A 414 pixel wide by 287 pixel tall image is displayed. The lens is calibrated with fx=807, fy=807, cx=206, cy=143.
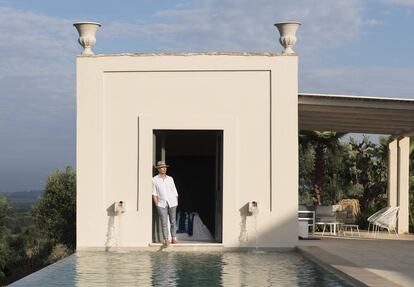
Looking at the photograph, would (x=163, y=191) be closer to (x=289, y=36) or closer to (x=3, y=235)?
(x=289, y=36)

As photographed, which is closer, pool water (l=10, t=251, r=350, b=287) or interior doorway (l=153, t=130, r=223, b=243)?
pool water (l=10, t=251, r=350, b=287)

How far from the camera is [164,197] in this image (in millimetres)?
14523

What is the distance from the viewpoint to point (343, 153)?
29.9 m

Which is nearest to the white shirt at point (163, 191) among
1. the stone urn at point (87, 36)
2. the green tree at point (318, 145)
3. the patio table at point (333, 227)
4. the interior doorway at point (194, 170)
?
the stone urn at point (87, 36)

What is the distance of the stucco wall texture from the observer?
14.7m

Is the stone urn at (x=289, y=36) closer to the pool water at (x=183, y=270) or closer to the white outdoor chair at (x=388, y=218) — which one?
the pool water at (x=183, y=270)

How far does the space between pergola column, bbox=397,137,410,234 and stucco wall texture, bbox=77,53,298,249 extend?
647 centimetres

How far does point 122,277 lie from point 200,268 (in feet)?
4.85

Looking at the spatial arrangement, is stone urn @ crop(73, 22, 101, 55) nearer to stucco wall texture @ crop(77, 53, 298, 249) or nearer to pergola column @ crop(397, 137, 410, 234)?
stucco wall texture @ crop(77, 53, 298, 249)

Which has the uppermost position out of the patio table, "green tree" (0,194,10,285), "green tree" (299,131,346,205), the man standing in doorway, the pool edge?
"green tree" (299,131,346,205)

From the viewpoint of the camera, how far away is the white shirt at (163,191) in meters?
14.5

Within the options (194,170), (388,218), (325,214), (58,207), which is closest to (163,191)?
(325,214)

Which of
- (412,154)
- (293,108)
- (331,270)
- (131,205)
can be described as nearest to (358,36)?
(412,154)

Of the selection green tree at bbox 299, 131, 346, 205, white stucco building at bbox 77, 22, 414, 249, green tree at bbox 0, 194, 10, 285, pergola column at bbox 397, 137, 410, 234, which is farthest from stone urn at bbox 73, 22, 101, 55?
green tree at bbox 0, 194, 10, 285
